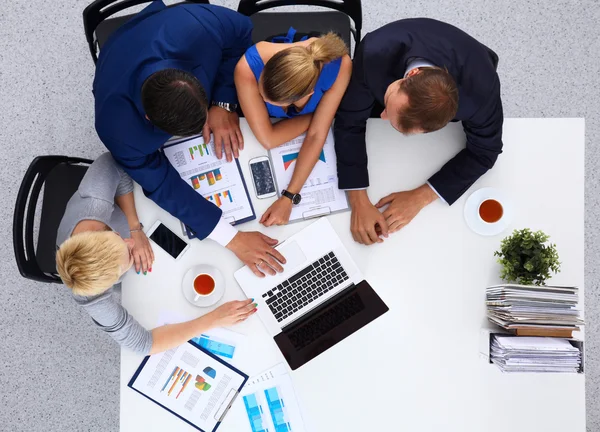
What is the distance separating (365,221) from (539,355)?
62 centimetres

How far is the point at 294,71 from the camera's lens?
4.55 ft

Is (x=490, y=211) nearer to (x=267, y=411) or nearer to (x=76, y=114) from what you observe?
(x=267, y=411)

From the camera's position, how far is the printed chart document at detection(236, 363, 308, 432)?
1.54 meters

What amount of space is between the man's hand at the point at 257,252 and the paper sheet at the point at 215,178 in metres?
0.08

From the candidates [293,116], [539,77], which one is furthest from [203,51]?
[539,77]

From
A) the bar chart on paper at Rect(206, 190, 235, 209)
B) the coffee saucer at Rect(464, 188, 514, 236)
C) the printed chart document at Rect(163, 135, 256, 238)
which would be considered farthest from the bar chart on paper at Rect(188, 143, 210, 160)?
the coffee saucer at Rect(464, 188, 514, 236)

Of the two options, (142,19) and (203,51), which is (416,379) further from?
(142,19)

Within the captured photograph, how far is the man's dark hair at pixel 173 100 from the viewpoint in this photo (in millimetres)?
1265

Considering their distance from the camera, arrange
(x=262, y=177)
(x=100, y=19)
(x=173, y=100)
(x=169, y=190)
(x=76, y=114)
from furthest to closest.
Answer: (x=76, y=114)
(x=100, y=19)
(x=262, y=177)
(x=169, y=190)
(x=173, y=100)

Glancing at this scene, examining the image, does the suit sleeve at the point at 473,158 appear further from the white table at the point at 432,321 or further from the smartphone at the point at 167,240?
the smartphone at the point at 167,240

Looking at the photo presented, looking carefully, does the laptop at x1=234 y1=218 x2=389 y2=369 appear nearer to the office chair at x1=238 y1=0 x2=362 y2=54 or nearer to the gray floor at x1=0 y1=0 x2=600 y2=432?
the office chair at x1=238 y1=0 x2=362 y2=54

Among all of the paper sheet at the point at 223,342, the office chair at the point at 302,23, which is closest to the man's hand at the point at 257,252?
the paper sheet at the point at 223,342

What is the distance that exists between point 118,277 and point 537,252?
1.21 meters

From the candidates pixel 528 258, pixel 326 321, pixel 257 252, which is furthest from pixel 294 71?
pixel 528 258
